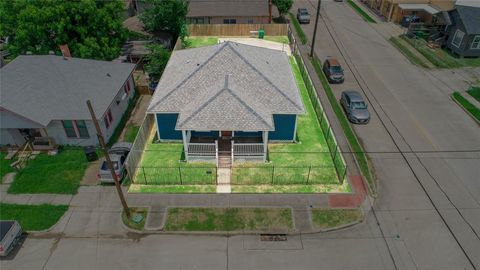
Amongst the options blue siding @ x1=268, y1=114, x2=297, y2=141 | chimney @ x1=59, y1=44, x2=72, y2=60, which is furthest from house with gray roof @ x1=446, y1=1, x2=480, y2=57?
chimney @ x1=59, y1=44, x2=72, y2=60

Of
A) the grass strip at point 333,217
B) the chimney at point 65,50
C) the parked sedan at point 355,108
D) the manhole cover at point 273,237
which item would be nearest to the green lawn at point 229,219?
the manhole cover at point 273,237

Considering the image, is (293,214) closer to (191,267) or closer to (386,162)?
(191,267)

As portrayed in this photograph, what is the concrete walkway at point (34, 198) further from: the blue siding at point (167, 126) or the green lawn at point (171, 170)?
the blue siding at point (167, 126)

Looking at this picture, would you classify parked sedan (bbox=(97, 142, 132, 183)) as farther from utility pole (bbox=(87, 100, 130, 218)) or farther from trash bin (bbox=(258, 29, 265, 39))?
trash bin (bbox=(258, 29, 265, 39))

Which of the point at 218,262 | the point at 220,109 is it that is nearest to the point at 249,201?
the point at 218,262

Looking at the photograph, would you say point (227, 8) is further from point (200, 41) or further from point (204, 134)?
point (204, 134)
